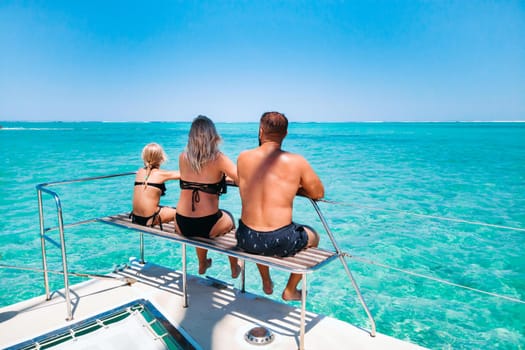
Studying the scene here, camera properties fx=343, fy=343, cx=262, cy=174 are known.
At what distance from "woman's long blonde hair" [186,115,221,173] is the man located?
1.29ft

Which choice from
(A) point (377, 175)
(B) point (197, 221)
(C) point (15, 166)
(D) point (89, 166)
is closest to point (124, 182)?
(D) point (89, 166)

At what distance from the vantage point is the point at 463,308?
4.95 m

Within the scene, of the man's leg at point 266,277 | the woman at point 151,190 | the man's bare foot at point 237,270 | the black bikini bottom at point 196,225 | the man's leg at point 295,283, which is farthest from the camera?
the woman at point 151,190

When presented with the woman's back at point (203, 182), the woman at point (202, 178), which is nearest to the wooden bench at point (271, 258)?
the woman at point (202, 178)

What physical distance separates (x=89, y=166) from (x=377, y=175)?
52.0 ft

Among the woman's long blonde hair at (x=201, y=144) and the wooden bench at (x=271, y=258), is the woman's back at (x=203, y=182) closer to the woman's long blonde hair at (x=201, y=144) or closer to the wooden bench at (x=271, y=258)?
the woman's long blonde hair at (x=201, y=144)

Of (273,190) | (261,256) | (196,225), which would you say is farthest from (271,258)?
(196,225)

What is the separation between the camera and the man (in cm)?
244

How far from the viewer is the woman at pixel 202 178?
284 centimetres

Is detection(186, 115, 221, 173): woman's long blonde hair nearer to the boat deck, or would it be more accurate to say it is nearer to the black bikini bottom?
the black bikini bottom

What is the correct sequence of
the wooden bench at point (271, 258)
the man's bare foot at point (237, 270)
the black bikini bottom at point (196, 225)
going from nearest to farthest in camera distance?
the wooden bench at point (271, 258) → the black bikini bottom at point (196, 225) → the man's bare foot at point (237, 270)

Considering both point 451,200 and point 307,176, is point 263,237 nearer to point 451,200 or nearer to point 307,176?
point 307,176

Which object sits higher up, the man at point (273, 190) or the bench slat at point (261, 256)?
the man at point (273, 190)

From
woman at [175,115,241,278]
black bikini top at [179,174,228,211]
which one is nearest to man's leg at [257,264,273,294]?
woman at [175,115,241,278]
